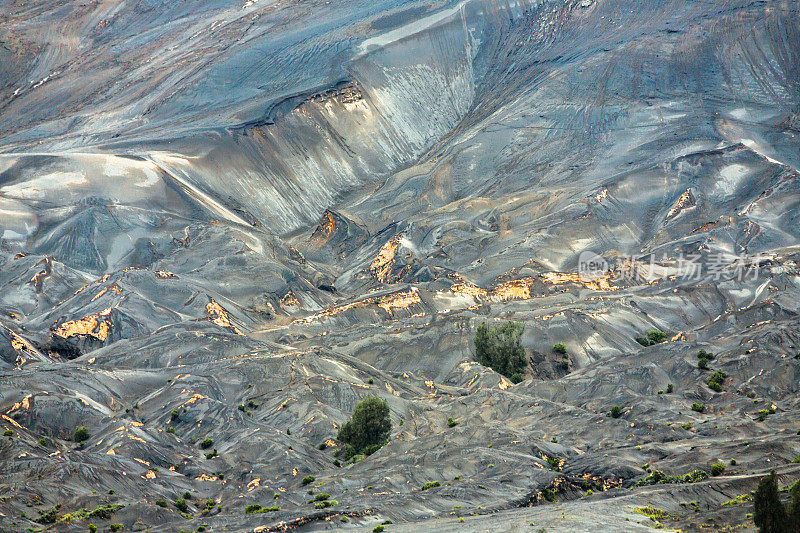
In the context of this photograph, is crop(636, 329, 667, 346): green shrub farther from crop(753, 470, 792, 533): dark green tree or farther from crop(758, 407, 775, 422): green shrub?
crop(753, 470, 792, 533): dark green tree

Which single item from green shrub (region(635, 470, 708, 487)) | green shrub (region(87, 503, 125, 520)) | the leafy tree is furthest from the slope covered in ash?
the leafy tree

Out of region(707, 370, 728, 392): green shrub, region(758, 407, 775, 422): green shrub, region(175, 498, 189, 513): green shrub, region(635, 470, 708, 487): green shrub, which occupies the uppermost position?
region(175, 498, 189, 513): green shrub

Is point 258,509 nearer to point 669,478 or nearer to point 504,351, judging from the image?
point 669,478

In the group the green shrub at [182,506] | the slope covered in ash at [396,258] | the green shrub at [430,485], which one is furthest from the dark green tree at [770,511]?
the green shrub at [182,506]

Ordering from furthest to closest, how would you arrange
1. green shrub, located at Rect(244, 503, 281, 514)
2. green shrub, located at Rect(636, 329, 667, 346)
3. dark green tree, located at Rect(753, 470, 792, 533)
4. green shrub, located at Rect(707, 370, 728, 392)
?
green shrub, located at Rect(636, 329, 667, 346)
green shrub, located at Rect(707, 370, 728, 392)
green shrub, located at Rect(244, 503, 281, 514)
dark green tree, located at Rect(753, 470, 792, 533)

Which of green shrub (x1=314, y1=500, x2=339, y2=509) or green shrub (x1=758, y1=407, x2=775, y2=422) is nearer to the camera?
green shrub (x1=314, y1=500, x2=339, y2=509)

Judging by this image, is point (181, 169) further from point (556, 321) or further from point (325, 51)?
point (556, 321)

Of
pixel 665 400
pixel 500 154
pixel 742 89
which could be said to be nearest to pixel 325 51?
pixel 500 154

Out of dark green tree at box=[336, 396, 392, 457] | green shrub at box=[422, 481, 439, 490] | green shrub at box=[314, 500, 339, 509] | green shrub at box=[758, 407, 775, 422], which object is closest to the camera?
green shrub at box=[314, 500, 339, 509]
